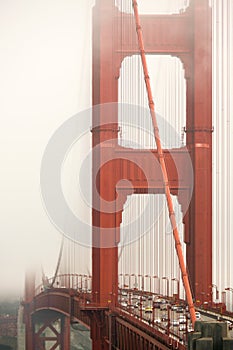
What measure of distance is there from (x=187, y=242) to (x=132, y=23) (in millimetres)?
3121

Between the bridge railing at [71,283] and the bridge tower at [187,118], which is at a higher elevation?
the bridge tower at [187,118]

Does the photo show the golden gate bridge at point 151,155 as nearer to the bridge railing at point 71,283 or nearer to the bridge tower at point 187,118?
the bridge tower at point 187,118

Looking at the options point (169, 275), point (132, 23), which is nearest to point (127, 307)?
point (169, 275)

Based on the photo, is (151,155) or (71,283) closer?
(151,155)

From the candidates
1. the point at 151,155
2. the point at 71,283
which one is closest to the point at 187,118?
the point at 151,155

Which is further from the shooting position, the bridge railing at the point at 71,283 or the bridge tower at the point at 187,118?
the bridge railing at the point at 71,283

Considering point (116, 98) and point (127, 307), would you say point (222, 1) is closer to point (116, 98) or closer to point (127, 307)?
point (116, 98)

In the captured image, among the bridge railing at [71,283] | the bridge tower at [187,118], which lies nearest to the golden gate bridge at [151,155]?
the bridge tower at [187,118]

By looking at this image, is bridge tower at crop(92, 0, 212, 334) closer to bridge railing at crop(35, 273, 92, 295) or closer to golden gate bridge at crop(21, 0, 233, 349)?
golden gate bridge at crop(21, 0, 233, 349)

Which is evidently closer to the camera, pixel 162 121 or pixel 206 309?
pixel 206 309

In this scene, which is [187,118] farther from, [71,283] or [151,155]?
[71,283]

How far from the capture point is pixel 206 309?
1623 centimetres

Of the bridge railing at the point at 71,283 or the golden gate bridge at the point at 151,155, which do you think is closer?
the golden gate bridge at the point at 151,155

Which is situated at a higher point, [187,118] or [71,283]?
[187,118]
